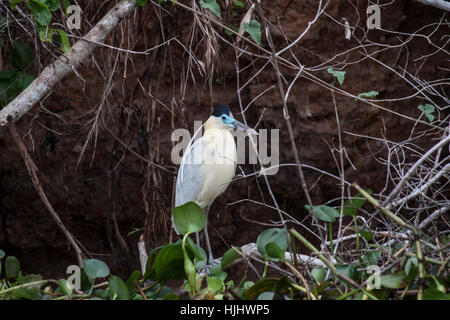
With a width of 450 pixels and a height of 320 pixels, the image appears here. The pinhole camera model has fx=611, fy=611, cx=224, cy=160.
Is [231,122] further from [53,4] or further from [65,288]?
[65,288]

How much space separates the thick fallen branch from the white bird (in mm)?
633

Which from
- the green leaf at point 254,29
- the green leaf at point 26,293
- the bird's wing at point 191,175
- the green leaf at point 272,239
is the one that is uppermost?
the green leaf at point 254,29

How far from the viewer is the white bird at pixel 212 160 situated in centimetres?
275

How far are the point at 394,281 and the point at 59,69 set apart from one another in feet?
4.76

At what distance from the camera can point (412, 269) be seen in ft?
5.09

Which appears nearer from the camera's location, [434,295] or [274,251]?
[434,295]

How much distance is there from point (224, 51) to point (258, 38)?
110 centimetres

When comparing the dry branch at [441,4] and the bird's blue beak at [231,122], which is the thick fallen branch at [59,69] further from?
the dry branch at [441,4]

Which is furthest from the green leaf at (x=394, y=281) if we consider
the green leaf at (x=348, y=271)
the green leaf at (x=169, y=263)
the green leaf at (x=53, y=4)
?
the green leaf at (x=53, y=4)

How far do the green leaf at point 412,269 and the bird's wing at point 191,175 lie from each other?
1.35 m

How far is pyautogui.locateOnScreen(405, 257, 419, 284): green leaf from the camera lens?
5.10 ft

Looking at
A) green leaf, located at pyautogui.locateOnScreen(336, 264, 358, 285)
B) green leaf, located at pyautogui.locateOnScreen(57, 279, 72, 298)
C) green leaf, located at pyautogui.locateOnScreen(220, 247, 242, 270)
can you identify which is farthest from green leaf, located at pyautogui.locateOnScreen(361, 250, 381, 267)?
green leaf, located at pyautogui.locateOnScreen(57, 279, 72, 298)

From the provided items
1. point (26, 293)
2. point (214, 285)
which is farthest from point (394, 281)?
point (26, 293)
